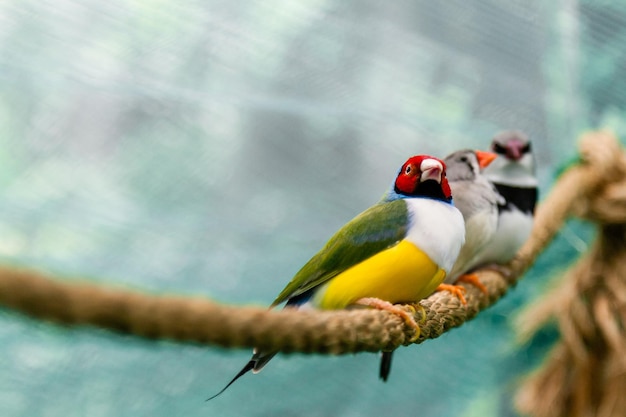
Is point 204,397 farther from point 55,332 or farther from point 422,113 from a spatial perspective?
point 55,332

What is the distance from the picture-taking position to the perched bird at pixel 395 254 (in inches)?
29.1

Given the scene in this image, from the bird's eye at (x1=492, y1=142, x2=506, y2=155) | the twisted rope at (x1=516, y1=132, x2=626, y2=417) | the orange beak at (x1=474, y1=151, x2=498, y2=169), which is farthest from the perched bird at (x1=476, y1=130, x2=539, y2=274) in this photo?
the twisted rope at (x1=516, y1=132, x2=626, y2=417)

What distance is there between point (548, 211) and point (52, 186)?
2.78 ft

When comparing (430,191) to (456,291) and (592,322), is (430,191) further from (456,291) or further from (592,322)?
(592,322)

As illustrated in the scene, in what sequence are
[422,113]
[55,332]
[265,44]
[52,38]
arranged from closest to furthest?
1. [55,332]
2. [52,38]
3. [265,44]
4. [422,113]

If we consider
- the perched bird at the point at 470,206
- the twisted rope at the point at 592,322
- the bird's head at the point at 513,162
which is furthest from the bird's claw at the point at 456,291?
the twisted rope at the point at 592,322

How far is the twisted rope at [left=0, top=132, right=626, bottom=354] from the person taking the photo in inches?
16.5

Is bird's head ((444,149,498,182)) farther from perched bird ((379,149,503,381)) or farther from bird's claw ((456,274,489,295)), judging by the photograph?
bird's claw ((456,274,489,295))

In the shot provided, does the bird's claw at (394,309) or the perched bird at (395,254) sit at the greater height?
the perched bird at (395,254)

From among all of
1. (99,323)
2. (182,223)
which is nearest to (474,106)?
(182,223)

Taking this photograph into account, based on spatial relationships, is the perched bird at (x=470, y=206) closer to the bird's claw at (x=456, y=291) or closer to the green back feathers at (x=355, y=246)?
the bird's claw at (x=456, y=291)

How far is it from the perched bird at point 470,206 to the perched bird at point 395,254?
0.61ft

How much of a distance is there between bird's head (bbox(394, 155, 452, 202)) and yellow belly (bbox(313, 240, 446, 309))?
51 mm

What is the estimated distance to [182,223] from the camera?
56.9 inches
